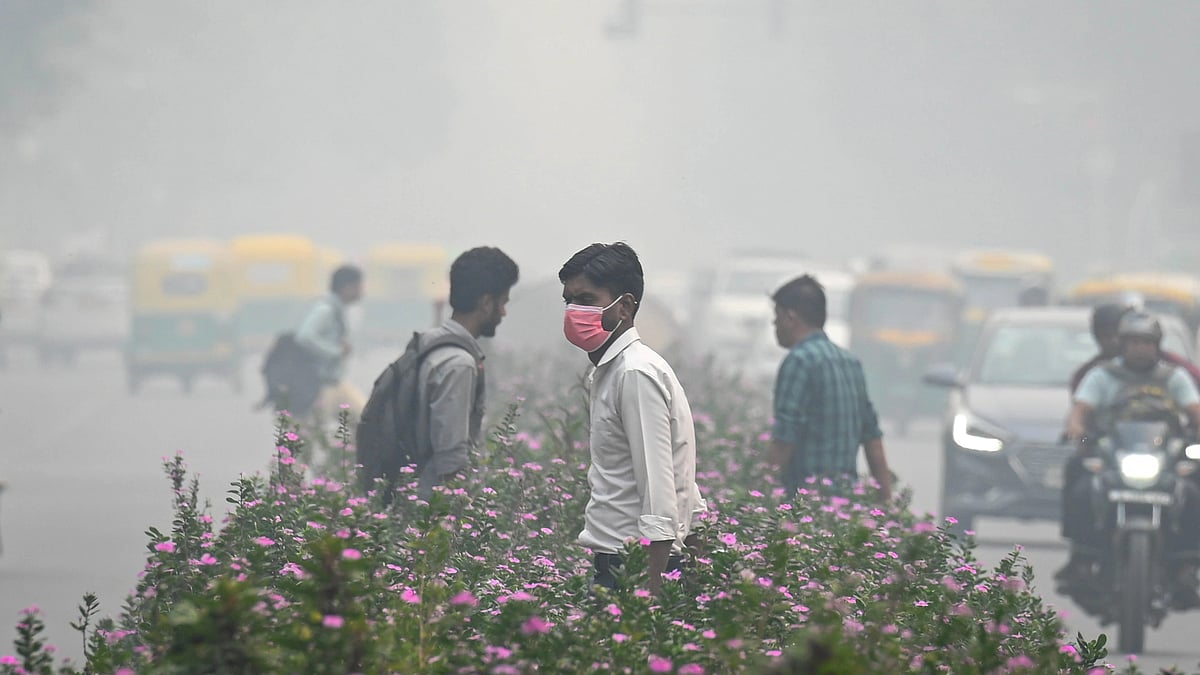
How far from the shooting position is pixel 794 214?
9188 centimetres

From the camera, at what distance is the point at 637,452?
490cm

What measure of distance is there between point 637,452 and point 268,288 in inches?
1232

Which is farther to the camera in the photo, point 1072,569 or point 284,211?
point 284,211

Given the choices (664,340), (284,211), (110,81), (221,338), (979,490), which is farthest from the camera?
(284,211)

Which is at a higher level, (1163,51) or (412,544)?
(1163,51)

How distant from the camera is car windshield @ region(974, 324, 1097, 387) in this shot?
1405 centimetres

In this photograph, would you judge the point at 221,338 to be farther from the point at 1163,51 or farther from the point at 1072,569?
the point at 1163,51

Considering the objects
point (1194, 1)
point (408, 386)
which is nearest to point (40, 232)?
point (1194, 1)

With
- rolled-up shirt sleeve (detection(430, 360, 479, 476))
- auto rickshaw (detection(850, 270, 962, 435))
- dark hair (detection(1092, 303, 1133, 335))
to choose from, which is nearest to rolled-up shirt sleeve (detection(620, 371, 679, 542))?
rolled-up shirt sleeve (detection(430, 360, 479, 476))

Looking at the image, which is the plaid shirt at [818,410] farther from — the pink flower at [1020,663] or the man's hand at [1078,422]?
the pink flower at [1020,663]

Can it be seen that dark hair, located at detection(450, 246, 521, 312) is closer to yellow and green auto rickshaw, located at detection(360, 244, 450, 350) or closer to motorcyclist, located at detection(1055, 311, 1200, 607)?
motorcyclist, located at detection(1055, 311, 1200, 607)

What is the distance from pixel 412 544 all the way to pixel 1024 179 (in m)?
76.6

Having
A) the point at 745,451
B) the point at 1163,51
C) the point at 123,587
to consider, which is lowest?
the point at 123,587

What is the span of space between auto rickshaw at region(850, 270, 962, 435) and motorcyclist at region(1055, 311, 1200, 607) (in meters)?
14.8
